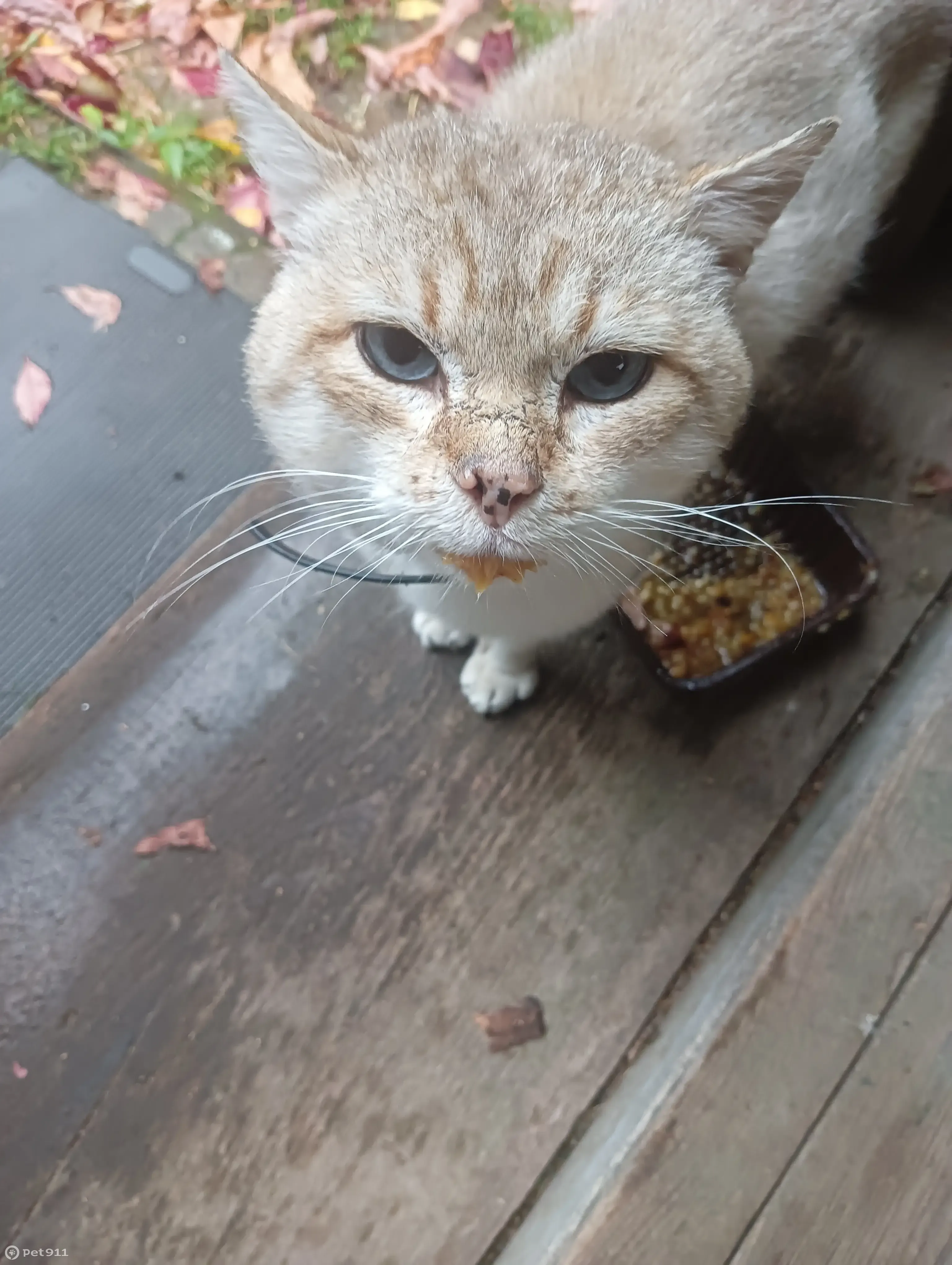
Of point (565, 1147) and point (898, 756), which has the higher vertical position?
point (898, 756)

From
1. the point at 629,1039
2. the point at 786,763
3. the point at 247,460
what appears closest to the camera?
the point at 629,1039

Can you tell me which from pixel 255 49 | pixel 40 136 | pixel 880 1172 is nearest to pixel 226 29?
pixel 255 49

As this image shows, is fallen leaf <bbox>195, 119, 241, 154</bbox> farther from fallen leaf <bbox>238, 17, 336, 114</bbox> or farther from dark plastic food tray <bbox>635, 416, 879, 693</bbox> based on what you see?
dark plastic food tray <bbox>635, 416, 879, 693</bbox>

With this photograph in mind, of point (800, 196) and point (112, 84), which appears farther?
point (112, 84)

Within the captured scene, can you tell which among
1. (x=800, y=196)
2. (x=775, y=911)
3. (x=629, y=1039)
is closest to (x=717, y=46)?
(x=800, y=196)

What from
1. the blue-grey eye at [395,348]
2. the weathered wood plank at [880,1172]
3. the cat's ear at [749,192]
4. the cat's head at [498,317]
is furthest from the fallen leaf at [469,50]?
the weathered wood plank at [880,1172]

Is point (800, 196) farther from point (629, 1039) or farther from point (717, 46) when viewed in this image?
point (629, 1039)

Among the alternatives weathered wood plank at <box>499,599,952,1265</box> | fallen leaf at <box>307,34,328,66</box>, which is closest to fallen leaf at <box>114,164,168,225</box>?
fallen leaf at <box>307,34,328,66</box>

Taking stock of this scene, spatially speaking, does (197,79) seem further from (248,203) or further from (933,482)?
(933,482)
